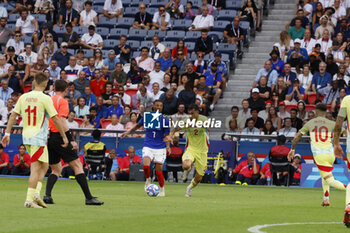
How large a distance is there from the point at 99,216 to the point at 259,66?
19.5 m

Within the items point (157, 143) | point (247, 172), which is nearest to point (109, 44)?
point (247, 172)

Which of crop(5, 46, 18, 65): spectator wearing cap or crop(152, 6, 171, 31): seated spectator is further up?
crop(152, 6, 171, 31): seated spectator

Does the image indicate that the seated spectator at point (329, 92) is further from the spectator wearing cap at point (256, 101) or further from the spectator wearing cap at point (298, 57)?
the spectator wearing cap at point (298, 57)

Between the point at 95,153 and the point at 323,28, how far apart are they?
9.73 m

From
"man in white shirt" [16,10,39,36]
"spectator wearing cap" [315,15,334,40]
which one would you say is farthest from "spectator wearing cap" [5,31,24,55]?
"spectator wearing cap" [315,15,334,40]

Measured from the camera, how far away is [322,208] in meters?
14.4

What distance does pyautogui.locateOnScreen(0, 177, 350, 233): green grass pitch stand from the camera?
32.2 ft

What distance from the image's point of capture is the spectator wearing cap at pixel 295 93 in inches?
1004

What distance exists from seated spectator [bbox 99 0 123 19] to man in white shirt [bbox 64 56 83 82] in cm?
439

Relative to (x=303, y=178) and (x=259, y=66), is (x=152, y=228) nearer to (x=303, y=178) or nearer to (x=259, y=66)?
(x=303, y=178)

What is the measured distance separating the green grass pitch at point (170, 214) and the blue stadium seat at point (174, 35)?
14020 millimetres

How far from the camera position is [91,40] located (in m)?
31.5

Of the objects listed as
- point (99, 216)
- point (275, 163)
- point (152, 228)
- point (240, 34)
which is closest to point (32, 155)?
point (99, 216)

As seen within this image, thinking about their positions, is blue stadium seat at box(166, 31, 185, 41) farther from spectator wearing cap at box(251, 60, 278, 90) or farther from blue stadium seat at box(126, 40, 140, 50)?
spectator wearing cap at box(251, 60, 278, 90)
